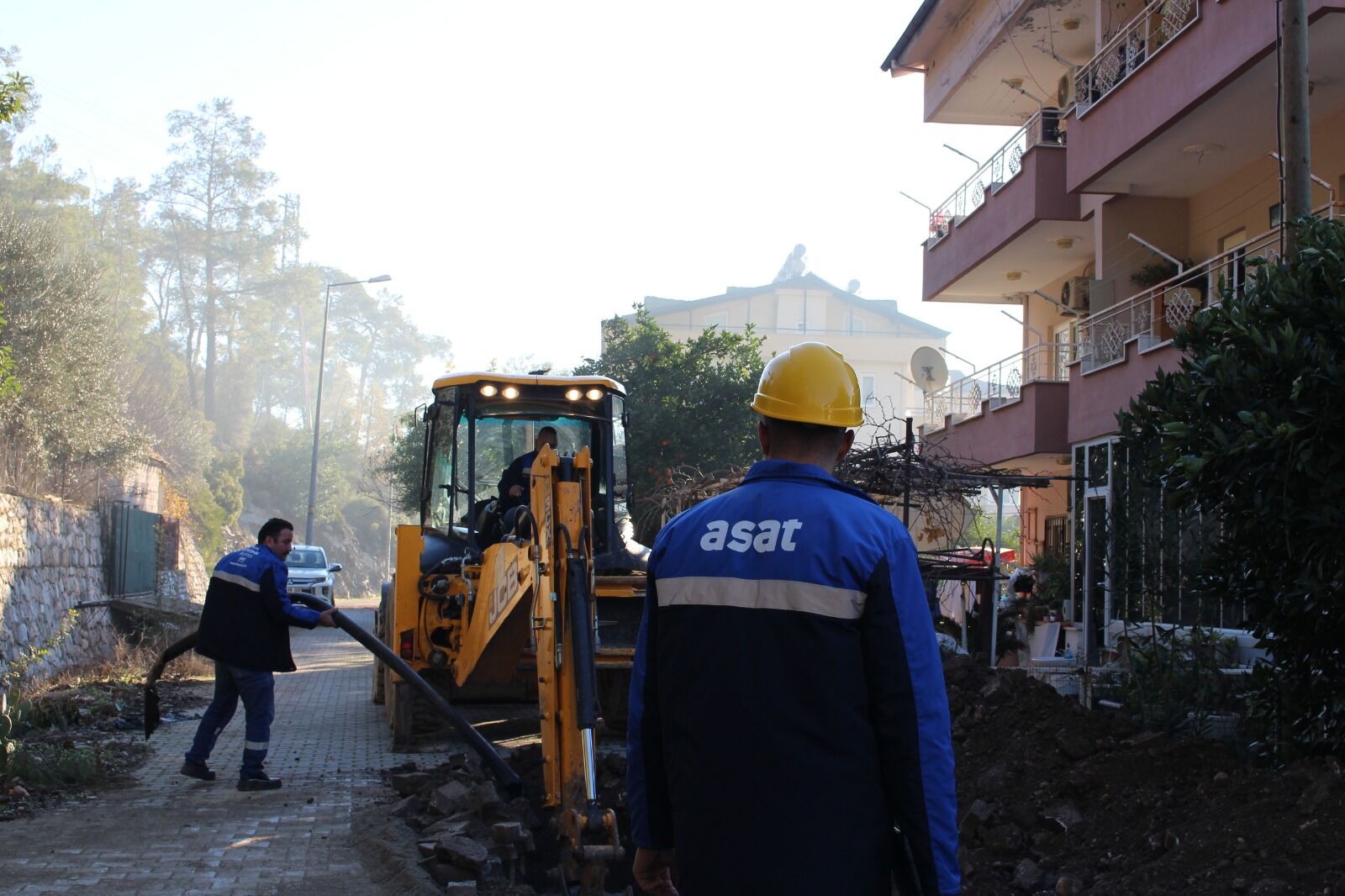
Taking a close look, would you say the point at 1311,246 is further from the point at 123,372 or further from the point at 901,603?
the point at 123,372

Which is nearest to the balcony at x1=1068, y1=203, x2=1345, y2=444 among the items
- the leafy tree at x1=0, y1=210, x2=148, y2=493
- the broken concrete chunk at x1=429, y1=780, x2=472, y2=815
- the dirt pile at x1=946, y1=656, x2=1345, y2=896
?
the dirt pile at x1=946, y1=656, x2=1345, y2=896

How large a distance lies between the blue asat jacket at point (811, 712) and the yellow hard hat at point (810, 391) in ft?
0.75

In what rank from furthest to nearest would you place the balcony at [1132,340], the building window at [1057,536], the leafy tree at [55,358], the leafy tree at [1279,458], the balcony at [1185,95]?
the leafy tree at [55,358], the building window at [1057,536], the balcony at [1132,340], the balcony at [1185,95], the leafy tree at [1279,458]

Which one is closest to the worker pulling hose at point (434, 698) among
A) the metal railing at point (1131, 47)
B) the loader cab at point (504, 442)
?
the loader cab at point (504, 442)

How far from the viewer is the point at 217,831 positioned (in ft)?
26.8

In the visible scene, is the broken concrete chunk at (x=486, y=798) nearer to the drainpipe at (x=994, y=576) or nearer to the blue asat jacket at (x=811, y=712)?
the blue asat jacket at (x=811, y=712)

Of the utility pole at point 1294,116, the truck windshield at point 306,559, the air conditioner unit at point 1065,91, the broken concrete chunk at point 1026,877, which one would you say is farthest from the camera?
the truck windshield at point 306,559

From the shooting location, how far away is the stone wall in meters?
16.7

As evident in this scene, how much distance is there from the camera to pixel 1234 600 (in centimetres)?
793

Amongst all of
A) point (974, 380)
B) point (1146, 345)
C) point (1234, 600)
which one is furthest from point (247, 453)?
point (1234, 600)

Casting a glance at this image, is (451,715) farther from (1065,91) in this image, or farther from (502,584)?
(1065,91)

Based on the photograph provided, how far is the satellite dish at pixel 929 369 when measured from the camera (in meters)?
21.2

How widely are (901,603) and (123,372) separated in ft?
172

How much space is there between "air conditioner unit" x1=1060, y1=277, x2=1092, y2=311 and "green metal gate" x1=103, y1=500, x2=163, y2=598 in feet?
53.7
